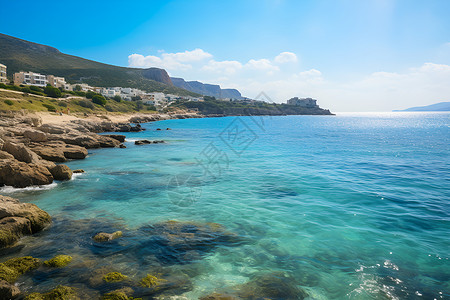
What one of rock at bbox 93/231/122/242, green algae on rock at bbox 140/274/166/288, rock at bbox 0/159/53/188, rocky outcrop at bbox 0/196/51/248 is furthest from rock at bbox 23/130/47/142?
green algae on rock at bbox 140/274/166/288

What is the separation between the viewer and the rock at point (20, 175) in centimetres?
1580

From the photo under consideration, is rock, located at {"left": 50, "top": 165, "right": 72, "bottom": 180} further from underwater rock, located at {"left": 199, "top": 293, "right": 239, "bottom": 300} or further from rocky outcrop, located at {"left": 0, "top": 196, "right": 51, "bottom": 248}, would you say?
underwater rock, located at {"left": 199, "top": 293, "right": 239, "bottom": 300}

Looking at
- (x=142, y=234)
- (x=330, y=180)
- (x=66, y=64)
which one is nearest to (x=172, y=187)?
(x=142, y=234)

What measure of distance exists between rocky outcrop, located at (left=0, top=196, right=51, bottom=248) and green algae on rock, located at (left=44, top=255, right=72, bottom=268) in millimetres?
2257

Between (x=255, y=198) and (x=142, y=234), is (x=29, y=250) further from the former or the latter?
(x=255, y=198)

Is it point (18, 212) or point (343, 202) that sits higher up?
point (18, 212)

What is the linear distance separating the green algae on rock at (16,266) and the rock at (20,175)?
10.5 meters

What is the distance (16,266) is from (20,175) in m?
11.1

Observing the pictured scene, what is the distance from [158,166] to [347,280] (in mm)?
19949

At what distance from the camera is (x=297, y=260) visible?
28.7 feet

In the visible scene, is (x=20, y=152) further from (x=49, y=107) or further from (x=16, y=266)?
(x=49, y=107)

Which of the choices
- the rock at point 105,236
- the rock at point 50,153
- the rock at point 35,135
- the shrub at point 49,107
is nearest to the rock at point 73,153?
the rock at point 50,153

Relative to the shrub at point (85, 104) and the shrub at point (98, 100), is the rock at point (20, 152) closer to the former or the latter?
the shrub at point (85, 104)

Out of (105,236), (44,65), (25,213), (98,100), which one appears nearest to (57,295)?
(105,236)
